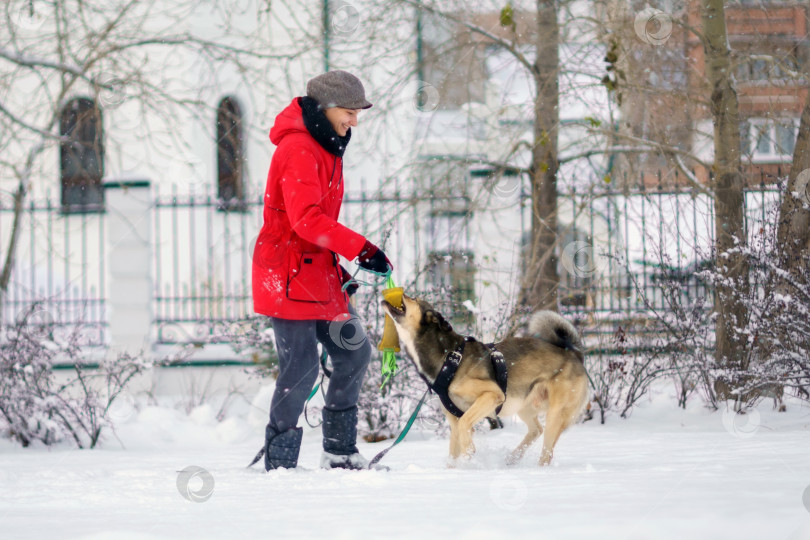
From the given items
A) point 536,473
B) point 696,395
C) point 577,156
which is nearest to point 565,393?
point 536,473

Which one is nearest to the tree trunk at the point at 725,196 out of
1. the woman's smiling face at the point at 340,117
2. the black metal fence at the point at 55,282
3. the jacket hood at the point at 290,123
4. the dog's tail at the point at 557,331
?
the dog's tail at the point at 557,331

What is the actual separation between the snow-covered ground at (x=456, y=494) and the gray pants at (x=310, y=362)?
1.15ft

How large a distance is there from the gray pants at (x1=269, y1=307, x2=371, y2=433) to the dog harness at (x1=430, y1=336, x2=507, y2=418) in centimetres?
46

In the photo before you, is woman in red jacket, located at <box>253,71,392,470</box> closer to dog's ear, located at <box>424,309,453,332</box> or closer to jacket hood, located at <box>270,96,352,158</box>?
jacket hood, located at <box>270,96,352,158</box>

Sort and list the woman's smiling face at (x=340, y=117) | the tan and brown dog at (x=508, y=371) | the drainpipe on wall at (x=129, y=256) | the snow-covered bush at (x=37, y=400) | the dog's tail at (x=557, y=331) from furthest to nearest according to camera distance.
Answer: the drainpipe on wall at (x=129, y=256), the snow-covered bush at (x=37, y=400), the dog's tail at (x=557, y=331), the tan and brown dog at (x=508, y=371), the woman's smiling face at (x=340, y=117)

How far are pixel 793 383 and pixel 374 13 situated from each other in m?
5.36

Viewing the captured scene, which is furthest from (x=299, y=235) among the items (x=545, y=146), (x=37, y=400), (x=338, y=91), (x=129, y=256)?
(x=129, y=256)

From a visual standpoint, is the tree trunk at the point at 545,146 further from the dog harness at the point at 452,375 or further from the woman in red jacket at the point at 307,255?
→ the woman in red jacket at the point at 307,255

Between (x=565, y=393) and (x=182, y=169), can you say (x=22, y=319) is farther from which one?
(x=182, y=169)

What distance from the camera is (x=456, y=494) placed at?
3.47m

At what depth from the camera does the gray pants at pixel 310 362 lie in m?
4.18

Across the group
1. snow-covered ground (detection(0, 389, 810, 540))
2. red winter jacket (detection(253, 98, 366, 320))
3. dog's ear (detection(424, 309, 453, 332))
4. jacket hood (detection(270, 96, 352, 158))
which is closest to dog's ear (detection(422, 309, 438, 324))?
dog's ear (detection(424, 309, 453, 332))

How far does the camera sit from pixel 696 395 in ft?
25.3

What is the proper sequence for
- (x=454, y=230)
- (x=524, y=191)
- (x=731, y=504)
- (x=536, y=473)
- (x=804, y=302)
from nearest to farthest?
1. (x=731, y=504)
2. (x=536, y=473)
3. (x=804, y=302)
4. (x=454, y=230)
5. (x=524, y=191)
